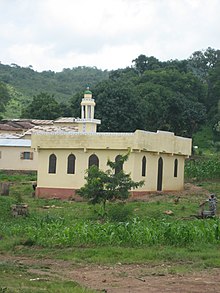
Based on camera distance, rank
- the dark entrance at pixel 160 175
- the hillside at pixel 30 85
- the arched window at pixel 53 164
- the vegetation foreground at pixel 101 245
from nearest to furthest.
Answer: the vegetation foreground at pixel 101 245 → the arched window at pixel 53 164 → the dark entrance at pixel 160 175 → the hillside at pixel 30 85

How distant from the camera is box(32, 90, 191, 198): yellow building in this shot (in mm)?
35594

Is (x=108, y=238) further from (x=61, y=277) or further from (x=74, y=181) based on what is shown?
(x=74, y=181)

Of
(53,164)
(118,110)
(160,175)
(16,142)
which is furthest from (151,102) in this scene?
(53,164)

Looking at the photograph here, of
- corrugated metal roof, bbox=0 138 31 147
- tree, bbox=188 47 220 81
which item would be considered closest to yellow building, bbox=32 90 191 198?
corrugated metal roof, bbox=0 138 31 147

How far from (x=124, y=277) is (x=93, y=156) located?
71.4 ft

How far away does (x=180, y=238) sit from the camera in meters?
19.9

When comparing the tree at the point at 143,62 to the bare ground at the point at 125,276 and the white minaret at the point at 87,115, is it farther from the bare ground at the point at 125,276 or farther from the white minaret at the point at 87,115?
the bare ground at the point at 125,276

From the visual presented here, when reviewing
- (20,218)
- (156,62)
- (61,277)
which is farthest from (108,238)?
(156,62)

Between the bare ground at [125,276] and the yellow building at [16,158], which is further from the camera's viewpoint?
the yellow building at [16,158]

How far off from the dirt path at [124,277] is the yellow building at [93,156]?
1775 centimetres

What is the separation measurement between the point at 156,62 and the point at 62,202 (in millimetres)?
58872

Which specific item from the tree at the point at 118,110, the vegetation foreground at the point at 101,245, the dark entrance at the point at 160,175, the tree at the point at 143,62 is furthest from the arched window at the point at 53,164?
the tree at the point at 143,62

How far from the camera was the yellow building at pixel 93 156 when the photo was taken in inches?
1401

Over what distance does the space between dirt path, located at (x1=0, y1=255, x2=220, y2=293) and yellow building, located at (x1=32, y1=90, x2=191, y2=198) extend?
17.8 meters
